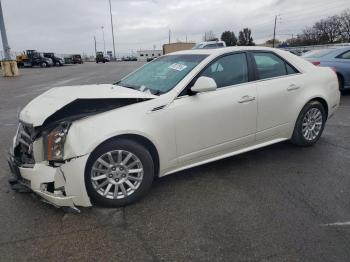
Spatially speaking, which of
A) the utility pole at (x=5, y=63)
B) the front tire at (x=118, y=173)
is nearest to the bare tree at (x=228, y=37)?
the utility pole at (x=5, y=63)

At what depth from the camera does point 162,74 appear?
392 cm

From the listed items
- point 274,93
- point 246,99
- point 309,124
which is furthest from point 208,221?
point 309,124

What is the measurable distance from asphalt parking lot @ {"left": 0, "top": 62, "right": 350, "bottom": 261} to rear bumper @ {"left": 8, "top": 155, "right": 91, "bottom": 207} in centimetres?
23

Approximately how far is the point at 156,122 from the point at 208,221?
1.11 metres

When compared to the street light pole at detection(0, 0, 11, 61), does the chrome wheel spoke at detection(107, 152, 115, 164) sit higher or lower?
lower

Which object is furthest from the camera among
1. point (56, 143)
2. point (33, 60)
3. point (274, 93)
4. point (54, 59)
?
point (54, 59)

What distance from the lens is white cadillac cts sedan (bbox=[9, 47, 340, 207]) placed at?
2.89m

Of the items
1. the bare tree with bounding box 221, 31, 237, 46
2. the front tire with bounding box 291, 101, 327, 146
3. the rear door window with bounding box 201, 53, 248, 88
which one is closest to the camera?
the rear door window with bounding box 201, 53, 248, 88

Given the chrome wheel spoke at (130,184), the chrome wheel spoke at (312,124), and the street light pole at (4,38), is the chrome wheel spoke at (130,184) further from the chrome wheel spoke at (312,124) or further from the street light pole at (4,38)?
the street light pole at (4,38)

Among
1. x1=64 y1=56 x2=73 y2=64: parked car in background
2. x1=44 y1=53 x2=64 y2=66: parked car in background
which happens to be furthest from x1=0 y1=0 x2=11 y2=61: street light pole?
x1=64 y1=56 x2=73 y2=64: parked car in background

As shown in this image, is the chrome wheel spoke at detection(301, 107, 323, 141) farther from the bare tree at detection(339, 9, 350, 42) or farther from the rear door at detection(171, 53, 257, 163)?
A: the bare tree at detection(339, 9, 350, 42)

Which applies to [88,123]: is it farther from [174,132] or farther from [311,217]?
[311,217]

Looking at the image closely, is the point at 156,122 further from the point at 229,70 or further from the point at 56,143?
the point at 229,70

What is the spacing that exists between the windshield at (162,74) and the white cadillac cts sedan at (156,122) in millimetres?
20
